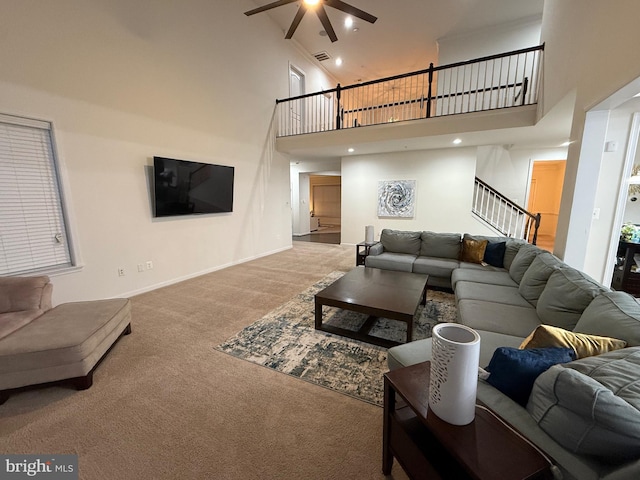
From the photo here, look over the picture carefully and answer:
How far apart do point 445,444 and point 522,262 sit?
9.29ft

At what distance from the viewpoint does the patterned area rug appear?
199cm

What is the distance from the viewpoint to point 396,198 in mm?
6648

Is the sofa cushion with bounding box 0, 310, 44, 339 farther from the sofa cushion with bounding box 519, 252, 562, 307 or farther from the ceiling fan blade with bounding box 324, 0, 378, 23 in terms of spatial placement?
the ceiling fan blade with bounding box 324, 0, 378, 23

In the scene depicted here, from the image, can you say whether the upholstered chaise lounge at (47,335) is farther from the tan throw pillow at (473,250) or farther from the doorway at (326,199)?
the doorway at (326,199)

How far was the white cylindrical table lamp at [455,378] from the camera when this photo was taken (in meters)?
0.90

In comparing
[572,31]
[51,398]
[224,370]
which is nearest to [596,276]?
[572,31]

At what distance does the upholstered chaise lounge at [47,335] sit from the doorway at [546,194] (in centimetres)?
975

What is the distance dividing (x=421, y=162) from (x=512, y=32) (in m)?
3.42

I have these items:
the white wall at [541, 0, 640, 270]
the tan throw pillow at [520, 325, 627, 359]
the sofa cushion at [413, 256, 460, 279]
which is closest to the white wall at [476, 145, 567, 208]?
the white wall at [541, 0, 640, 270]

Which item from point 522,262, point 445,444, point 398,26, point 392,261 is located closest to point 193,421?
point 445,444

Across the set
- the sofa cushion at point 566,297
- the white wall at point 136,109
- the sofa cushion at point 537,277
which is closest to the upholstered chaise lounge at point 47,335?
the white wall at point 136,109

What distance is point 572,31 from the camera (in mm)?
2811

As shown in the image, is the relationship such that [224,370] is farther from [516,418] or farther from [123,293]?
[123,293]

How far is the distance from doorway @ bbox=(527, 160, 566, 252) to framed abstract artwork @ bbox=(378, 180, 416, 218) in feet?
13.0
